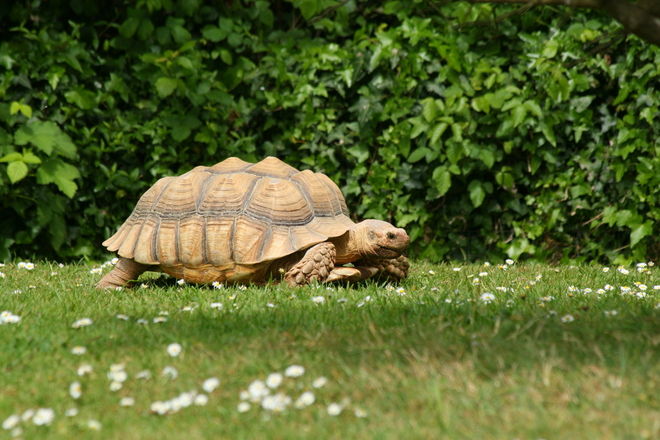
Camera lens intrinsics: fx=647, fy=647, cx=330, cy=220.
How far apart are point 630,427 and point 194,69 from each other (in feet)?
17.4

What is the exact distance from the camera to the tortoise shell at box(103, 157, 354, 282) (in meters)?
4.45

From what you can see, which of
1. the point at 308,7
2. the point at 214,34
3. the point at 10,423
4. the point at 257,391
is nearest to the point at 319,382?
the point at 257,391

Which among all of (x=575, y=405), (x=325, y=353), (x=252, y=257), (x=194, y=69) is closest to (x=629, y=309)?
(x=575, y=405)

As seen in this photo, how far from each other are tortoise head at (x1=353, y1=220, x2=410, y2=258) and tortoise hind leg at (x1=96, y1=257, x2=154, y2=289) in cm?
160

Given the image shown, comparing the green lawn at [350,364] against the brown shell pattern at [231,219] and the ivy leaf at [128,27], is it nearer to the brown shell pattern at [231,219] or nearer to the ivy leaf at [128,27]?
the brown shell pattern at [231,219]

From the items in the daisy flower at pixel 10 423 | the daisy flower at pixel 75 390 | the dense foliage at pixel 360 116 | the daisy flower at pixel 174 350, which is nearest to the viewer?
the daisy flower at pixel 10 423

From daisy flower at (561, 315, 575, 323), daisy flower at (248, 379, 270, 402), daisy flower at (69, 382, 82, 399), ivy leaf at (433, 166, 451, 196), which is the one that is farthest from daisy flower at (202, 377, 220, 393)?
ivy leaf at (433, 166, 451, 196)

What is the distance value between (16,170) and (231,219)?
241cm

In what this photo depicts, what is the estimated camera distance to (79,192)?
648 cm

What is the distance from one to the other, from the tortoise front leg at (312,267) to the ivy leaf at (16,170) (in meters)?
2.77

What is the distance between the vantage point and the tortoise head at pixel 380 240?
4.52 meters

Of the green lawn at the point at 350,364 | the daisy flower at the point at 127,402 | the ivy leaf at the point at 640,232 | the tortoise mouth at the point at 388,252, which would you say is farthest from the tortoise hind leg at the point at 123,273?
the ivy leaf at the point at 640,232

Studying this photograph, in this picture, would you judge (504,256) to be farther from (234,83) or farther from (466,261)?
(234,83)

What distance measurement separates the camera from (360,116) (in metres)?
6.38
